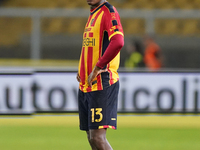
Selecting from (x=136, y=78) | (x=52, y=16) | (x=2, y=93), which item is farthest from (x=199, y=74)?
(x=52, y=16)

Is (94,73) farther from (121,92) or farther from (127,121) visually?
(127,121)

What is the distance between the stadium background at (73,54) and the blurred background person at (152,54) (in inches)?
12.5

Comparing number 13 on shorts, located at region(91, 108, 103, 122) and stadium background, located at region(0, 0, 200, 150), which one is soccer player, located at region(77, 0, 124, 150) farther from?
stadium background, located at region(0, 0, 200, 150)

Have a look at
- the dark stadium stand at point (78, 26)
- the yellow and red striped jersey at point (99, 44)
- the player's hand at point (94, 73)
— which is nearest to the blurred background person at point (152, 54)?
the dark stadium stand at point (78, 26)

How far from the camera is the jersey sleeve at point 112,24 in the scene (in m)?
3.22

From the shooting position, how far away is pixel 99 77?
3375mm

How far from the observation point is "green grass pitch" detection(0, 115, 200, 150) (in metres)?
5.74

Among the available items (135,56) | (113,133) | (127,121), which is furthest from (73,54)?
(113,133)

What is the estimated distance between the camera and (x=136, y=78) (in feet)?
25.7

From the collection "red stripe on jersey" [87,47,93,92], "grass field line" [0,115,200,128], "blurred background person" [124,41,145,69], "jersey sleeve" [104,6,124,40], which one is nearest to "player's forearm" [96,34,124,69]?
"jersey sleeve" [104,6,124,40]

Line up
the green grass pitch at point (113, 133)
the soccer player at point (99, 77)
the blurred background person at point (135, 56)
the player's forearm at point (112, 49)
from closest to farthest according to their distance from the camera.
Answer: the player's forearm at point (112, 49) < the soccer player at point (99, 77) < the green grass pitch at point (113, 133) < the blurred background person at point (135, 56)

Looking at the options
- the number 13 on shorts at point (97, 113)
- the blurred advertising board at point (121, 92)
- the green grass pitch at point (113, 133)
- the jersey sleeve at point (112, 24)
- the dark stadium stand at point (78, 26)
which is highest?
the dark stadium stand at point (78, 26)

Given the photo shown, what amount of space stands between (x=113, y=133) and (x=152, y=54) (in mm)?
4494

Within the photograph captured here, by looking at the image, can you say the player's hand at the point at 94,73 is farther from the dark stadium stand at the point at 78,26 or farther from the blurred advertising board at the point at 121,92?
the dark stadium stand at the point at 78,26
